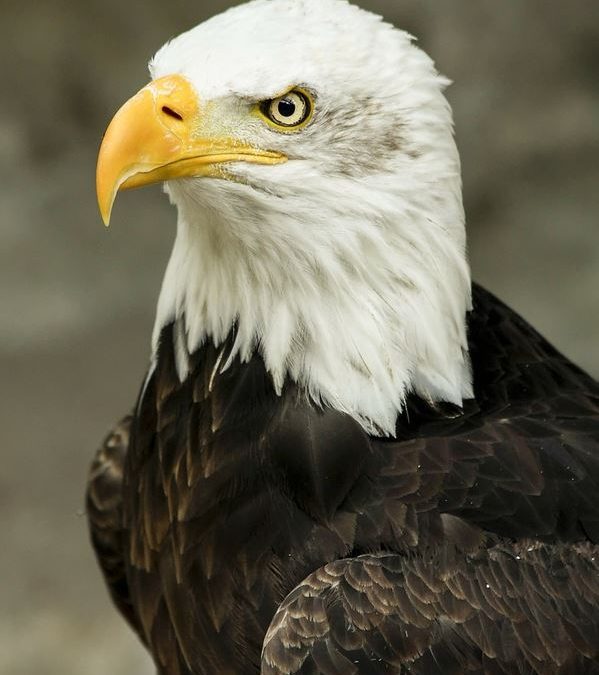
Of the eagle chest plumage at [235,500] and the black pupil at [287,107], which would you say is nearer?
the black pupil at [287,107]

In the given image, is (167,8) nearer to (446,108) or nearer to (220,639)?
(446,108)

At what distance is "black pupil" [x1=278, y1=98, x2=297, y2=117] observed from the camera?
278cm

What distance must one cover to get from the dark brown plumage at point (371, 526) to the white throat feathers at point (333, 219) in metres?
0.09

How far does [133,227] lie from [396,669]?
488 cm

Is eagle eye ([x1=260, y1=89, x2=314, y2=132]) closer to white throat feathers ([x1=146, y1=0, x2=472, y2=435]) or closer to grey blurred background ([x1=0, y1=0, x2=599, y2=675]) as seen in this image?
white throat feathers ([x1=146, y1=0, x2=472, y2=435])

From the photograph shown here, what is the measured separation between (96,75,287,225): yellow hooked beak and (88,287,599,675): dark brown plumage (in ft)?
1.66

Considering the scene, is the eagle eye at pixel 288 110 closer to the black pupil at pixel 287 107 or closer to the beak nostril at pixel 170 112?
the black pupil at pixel 287 107

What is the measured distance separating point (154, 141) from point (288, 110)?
29 cm

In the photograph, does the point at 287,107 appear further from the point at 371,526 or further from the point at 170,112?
the point at 371,526

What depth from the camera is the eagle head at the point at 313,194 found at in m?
2.74

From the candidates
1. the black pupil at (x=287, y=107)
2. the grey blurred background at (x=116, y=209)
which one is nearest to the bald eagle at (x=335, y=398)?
the black pupil at (x=287, y=107)

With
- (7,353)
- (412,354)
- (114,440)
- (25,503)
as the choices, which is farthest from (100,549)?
(7,353)

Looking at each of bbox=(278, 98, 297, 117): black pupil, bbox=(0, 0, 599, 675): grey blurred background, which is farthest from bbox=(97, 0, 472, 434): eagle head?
bbox=(0, 0, 599, 675): grey blurred background

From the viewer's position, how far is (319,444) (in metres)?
3.00
